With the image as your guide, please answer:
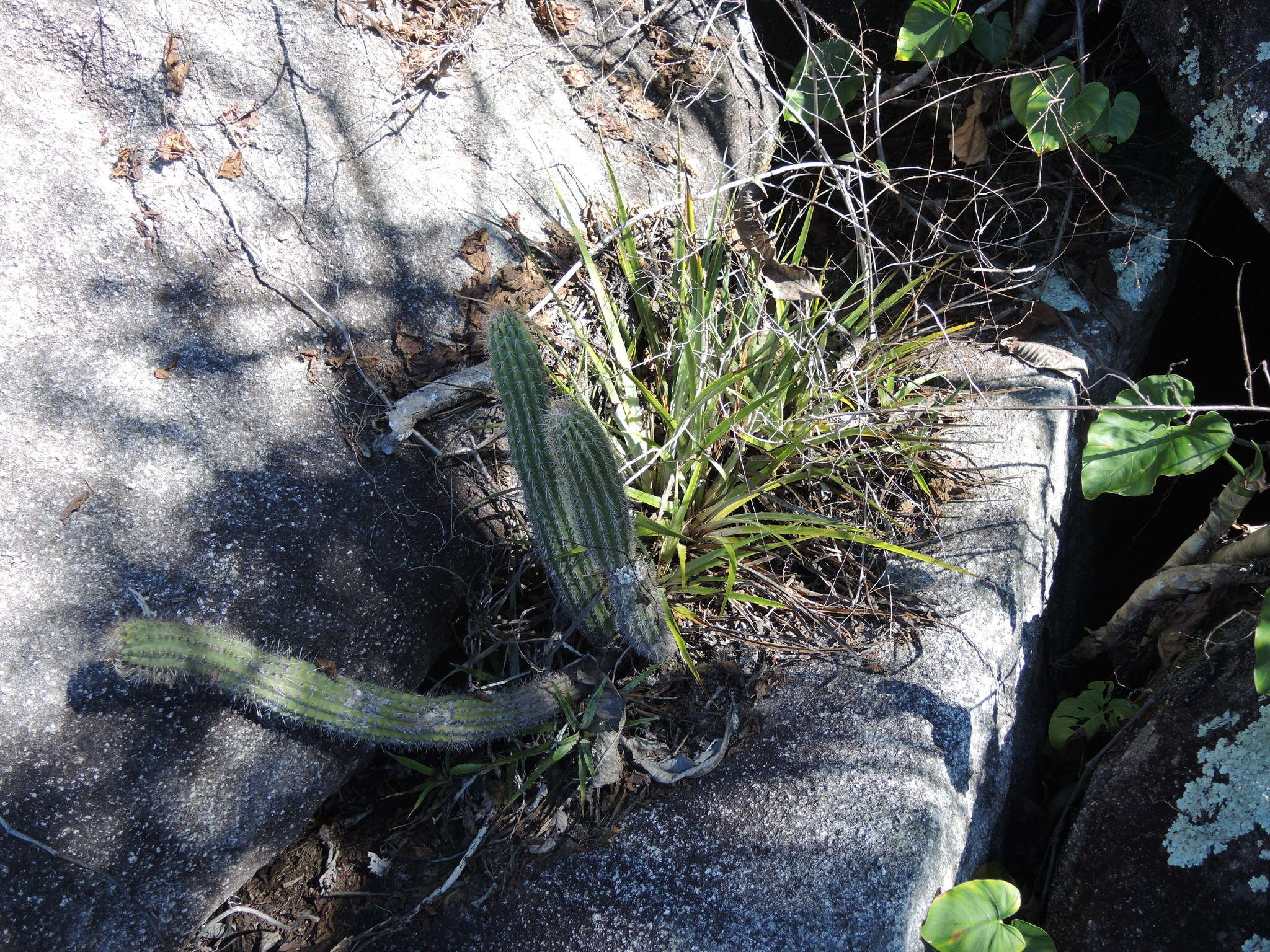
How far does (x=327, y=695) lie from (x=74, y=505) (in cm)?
63

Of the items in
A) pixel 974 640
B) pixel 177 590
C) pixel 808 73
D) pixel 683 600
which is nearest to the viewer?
pixel 177 590

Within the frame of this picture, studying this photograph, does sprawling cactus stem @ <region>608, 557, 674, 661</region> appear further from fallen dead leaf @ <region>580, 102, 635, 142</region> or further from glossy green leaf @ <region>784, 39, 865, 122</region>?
glossy green leaf @ <region>784, 39, 865, 122</region>

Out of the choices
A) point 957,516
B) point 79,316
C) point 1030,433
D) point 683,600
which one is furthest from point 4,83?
point 1030,433

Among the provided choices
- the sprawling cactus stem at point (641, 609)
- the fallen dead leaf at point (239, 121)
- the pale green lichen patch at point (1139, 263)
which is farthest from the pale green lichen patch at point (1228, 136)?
the fallen dead leaf at point (239, 121)

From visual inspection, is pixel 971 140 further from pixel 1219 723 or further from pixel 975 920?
pixel 975 920

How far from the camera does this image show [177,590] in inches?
61.3

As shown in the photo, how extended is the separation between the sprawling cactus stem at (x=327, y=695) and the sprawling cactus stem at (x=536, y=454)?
229 mm

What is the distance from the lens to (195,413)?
1680mm

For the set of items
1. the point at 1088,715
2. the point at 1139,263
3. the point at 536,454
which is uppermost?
the point at 536,454

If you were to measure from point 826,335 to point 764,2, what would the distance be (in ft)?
4.07

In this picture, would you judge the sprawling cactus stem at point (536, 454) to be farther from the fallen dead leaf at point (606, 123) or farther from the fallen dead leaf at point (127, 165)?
the fallen dead leaf at point (606, 123)

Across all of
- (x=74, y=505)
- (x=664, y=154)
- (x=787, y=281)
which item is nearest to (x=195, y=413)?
(x=74, y=505)

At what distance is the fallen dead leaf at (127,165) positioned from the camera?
1687 millimetres

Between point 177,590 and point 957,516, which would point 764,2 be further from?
point 177,590
